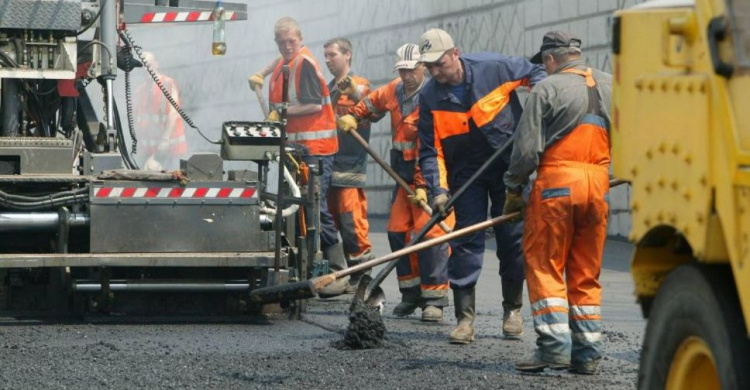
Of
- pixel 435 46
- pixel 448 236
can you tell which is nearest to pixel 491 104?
pixel 435 46

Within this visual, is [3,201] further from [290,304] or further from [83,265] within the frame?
[290,304]

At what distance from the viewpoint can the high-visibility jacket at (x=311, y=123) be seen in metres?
11.0

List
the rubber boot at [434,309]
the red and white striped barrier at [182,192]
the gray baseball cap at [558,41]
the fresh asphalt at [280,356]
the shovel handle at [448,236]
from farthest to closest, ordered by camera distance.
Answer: the rubber boot at [434,309] < the red and white striped barrier at [182,192] < the shovel handle at [448,236] < the gray baseball cap at [558,41] < the fresh asphalt at [280,356]

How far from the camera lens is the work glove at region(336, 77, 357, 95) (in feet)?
36.0

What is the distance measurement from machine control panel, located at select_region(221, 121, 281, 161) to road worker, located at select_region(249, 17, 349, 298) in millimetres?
1621

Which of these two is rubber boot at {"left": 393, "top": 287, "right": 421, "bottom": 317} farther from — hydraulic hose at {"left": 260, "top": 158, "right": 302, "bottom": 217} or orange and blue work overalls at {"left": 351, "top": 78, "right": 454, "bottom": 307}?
hydraulic hose at {"left": 260, "top": 158, "right": 302, "bottom": 217}

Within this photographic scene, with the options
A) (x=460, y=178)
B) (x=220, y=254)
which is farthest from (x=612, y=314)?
(x=220, y=254)

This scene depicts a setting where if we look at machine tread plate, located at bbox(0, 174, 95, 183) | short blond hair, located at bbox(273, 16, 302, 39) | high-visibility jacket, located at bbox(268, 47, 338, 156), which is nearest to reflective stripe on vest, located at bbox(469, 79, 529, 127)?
machine tread plate, located at bbox(0, 174, 95, 183)

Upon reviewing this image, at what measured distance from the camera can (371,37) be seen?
20.3 m

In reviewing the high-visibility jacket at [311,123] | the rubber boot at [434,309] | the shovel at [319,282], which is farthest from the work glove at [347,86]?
the shovel at [319,282]

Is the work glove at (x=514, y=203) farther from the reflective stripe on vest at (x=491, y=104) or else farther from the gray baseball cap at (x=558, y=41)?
the reflective stripe on vest at (x=491, y=104)

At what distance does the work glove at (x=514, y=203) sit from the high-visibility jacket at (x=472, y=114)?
3.08 feet

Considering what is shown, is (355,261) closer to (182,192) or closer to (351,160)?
(351,160)

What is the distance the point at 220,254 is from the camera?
830 centimetres
